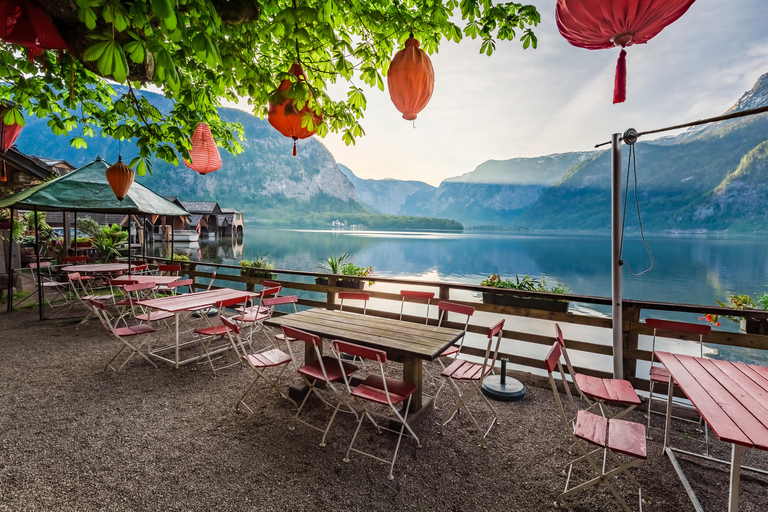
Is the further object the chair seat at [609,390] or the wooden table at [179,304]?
the wooden table at [179,304]

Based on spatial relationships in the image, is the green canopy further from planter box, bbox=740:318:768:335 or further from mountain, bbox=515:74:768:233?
mountain, bbox=515:74:768:233

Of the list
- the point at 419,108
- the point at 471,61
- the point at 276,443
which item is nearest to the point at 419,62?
the point at 419,108

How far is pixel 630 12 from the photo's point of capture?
1675 millimetres

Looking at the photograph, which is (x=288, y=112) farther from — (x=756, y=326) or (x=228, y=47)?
(x=756, y=326)

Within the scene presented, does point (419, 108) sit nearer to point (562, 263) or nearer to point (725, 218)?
point (562, 263)

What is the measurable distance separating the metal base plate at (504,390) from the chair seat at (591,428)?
1.25 meters

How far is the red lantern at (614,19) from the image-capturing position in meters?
1.65

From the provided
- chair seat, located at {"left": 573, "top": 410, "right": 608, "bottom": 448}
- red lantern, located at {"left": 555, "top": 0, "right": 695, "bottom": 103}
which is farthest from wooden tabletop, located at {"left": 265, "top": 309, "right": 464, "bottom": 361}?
red lantern, located at {"left": 555, "top": 0, "right": 695, "bottom": 103}

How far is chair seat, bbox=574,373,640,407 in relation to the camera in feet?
7.83

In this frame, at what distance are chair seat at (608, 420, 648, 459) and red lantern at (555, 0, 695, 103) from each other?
2304 mm

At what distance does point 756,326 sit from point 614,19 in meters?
3.44

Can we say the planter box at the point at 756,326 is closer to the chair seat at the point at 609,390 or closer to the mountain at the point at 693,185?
the chair seat at the point at 609,390

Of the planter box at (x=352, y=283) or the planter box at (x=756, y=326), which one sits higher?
the planter box at (x=352, y=283)

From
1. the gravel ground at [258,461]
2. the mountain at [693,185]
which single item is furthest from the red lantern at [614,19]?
the mountain at [693,185]
